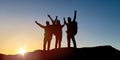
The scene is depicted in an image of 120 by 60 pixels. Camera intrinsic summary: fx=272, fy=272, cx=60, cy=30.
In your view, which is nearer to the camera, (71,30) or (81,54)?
(81,54)

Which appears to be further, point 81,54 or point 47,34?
point 47,34

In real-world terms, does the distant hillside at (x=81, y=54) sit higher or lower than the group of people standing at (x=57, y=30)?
lower

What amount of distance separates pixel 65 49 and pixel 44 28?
108 inches

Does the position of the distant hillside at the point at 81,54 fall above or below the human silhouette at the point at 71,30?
below

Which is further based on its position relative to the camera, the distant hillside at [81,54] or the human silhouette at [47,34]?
the human silhouette at [47,34]

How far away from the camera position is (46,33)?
2283cm

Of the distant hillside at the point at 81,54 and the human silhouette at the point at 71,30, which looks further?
the human silhouette at the point at 71,30

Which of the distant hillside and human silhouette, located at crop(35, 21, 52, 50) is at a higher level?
human silhouette, located at crop(35, 21, 52, 50)

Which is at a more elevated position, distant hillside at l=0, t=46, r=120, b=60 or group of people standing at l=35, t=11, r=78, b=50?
group of people standing at l=35, t=11, r=78, b=50

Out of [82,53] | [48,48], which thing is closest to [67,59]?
[82,53]

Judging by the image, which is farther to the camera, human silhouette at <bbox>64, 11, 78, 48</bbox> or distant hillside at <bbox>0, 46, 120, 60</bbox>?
human silhouette at <bbox>64, 11, 78, 48</bbox>

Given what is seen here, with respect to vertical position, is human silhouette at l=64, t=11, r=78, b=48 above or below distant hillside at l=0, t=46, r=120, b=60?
above

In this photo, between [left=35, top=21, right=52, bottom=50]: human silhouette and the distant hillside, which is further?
[left=35, top=21, right=52, bottom=50]: human silhouette

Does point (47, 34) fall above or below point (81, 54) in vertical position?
above
